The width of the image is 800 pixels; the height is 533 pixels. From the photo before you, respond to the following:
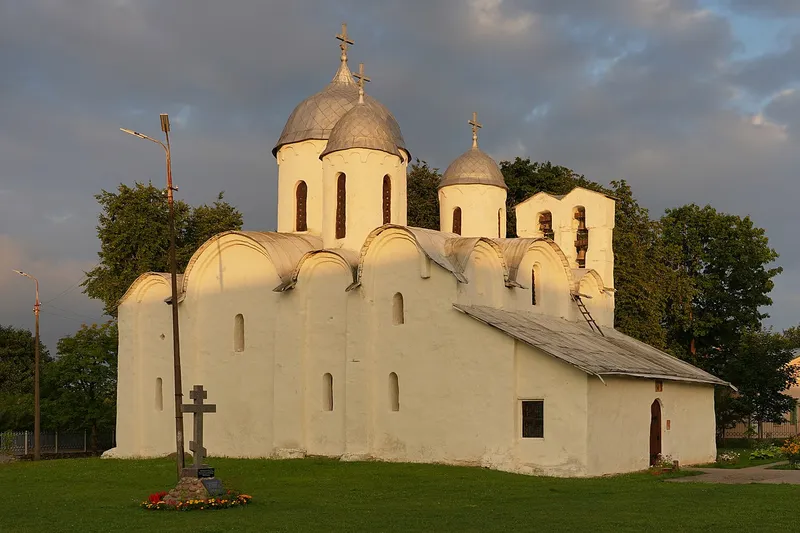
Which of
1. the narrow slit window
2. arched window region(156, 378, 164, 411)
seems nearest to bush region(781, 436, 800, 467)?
the narrow slit window

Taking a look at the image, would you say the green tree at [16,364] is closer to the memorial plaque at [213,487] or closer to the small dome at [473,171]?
the small dome at [473,171]

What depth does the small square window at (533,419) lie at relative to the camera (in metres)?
22.2

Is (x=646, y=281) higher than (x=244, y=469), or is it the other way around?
(x=646, y=281)

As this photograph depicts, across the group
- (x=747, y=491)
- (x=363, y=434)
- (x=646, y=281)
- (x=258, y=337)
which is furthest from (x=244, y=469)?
(x=646, y=281)

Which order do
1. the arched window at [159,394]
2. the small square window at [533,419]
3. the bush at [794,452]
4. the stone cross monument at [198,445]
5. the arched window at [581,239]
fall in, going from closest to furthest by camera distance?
the stone cross monument at [198,445] → the small square window at [533,419] → the bush at [794,452] → the arched window at [159,394] → the arched window at [581,239]

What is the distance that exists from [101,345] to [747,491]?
29.7 metres

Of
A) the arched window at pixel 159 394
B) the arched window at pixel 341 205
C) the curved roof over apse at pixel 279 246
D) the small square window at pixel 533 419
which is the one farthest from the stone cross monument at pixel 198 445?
the arched window at pixel 159 394

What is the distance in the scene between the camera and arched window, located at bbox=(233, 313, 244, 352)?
27531 millimetres

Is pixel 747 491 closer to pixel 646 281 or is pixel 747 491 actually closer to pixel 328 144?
pixel 328 144

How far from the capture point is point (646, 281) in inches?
1411

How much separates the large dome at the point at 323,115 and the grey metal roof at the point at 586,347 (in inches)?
302

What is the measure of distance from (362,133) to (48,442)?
881 inches

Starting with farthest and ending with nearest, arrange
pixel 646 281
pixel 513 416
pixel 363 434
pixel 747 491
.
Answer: pixel 646 281, pixel 363 434, pixel 513 416, pixel 747 491

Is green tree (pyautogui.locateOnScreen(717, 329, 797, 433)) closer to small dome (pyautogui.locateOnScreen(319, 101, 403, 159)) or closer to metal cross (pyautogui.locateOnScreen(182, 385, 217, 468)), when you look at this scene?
small dome (pyautogui.locateOnScreen(319, 101, 403, 159))
